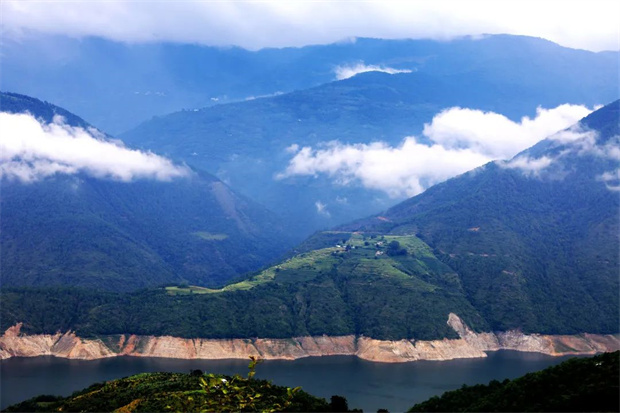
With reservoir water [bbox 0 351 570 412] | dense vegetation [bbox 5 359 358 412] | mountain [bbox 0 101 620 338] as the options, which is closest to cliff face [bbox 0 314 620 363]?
mountain [bbox 0 101 620 338]

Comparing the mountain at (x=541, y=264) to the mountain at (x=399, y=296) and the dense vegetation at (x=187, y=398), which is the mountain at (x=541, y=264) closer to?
the mountain at (x=399, y=296)

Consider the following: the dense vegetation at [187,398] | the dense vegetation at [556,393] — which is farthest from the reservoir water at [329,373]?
the dense vegetation at [556,393]

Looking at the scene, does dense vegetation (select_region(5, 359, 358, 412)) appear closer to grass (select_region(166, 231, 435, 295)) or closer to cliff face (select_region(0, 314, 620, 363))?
cliff face (select_region(0, 314, 620, 363))

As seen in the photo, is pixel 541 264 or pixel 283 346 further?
pixel 541 264

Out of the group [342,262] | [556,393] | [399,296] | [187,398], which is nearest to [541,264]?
[399,296]

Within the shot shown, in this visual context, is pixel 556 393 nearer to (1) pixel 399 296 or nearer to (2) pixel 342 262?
(1) pixel 399 296

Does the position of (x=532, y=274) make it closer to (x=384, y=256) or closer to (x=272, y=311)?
(x=384, y=256)

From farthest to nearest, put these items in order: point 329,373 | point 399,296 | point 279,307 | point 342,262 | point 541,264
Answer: point 342,262
point 541,264
point 399,296
point 279,307
point 329,373
